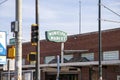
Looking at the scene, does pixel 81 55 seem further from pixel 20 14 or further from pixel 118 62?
pixel 20 14

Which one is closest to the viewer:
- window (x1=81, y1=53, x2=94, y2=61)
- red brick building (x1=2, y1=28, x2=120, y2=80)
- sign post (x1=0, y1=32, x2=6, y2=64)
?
sign post (x1=0, y1=32, x2=6, y2=64)

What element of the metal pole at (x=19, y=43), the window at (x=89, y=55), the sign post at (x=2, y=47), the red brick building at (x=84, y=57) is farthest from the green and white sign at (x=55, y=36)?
the window at (x=89, y=55)

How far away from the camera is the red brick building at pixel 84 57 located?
4006 centimetres

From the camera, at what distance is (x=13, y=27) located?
19266 mm

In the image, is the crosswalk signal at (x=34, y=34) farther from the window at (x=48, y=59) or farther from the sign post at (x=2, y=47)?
the window at (x=48, y=59)

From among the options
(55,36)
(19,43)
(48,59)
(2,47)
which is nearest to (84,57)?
(48,59)

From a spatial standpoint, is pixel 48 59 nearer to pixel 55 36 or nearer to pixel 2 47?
pixel 55 36

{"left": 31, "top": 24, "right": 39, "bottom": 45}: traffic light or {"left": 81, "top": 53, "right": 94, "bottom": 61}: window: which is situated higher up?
{"left": 31, "top": 24, "right": 39, "bottom": 45}: traffic light

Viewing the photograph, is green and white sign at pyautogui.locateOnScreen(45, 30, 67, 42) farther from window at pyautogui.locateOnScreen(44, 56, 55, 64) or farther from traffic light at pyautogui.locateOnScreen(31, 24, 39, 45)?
window at pyautogui.locateOnScreen(44, 56, 55, 64)

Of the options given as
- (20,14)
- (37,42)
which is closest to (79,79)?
(37,42)

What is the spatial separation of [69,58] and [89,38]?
4.64 meters

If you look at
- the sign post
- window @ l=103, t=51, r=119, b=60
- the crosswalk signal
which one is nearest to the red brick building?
window @ l=103, t=51, r=119, b=60

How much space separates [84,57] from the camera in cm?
4466

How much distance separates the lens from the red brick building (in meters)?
40.1
